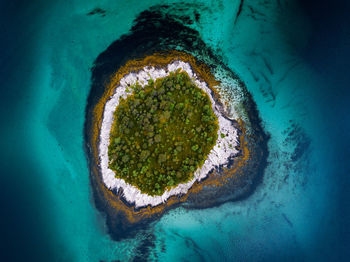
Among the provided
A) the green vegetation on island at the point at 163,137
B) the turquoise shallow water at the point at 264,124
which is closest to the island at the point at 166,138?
the green vegetation on island at the point at 163,137

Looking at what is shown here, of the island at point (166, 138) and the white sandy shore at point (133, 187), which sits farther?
the white sandy shore at point (133, 187)

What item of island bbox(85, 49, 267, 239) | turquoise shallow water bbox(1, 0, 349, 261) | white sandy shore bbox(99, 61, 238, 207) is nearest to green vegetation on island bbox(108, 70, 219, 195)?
island bbox(85, 49, 267, 239)

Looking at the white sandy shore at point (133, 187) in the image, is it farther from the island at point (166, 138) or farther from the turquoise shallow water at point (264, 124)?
the turquoise shallow water at point (264, 124)

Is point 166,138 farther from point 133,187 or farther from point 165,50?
point 165,50

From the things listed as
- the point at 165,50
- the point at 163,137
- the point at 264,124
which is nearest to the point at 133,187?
the point at 163,137

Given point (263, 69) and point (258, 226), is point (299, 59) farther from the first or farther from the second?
point (258, 226)

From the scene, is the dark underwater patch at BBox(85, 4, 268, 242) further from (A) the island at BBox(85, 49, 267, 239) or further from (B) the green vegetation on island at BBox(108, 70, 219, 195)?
(B) the green vegetation on island at BBox(108, 70, 219, 195)

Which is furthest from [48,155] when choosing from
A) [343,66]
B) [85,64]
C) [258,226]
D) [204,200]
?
[343,66]
